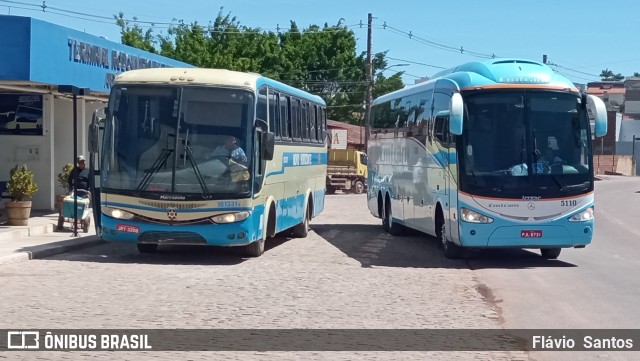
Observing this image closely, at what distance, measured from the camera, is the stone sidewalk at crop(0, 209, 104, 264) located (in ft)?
56.6

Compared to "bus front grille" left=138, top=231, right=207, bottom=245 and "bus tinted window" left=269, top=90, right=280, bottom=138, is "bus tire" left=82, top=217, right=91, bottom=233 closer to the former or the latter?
"bus tinted window" left=269, top=90, right=280, bottom=138

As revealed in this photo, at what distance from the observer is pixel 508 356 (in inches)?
376

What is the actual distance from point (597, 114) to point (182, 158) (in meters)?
7.24

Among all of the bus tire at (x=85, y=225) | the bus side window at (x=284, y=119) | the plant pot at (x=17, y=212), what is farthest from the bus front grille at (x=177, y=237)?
the plant pot at (x=17, y=212)

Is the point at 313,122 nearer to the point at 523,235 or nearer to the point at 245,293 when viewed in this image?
the point at 523,235

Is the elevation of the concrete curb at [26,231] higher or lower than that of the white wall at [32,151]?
lower

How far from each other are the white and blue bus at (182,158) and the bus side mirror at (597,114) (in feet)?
18.7

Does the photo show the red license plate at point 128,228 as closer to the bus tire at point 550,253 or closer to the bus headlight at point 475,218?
the bus headlight at point 475,218

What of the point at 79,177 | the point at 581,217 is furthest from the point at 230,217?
the point at 79,177

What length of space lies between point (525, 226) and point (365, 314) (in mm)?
6063

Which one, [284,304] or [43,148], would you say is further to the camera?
[43,148]

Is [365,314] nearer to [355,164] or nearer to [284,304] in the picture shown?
[284,304]

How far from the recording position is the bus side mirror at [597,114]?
17016 mm

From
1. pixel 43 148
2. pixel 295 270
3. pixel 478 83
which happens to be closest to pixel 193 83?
pixel 295 270
